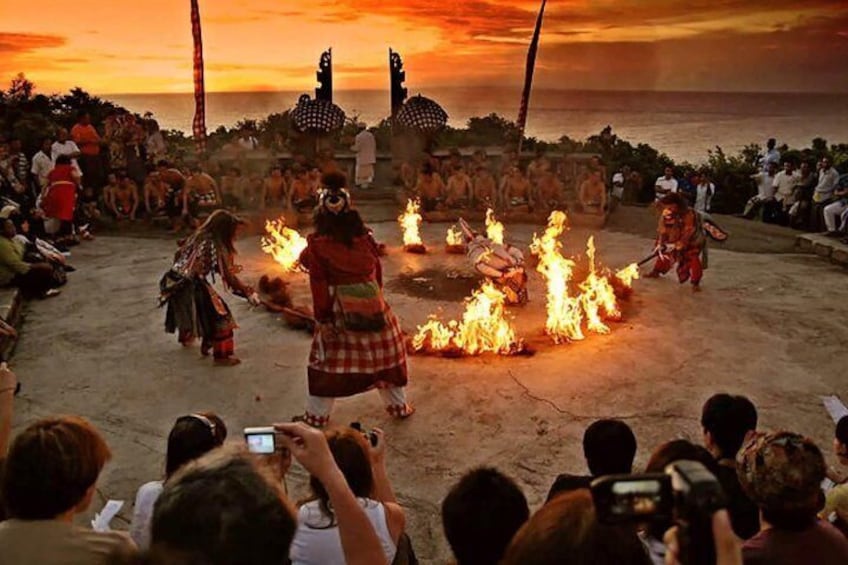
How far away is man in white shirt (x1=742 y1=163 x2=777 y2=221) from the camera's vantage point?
15.5 metres

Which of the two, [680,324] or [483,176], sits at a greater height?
[483,176]

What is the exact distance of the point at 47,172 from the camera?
1367 cm

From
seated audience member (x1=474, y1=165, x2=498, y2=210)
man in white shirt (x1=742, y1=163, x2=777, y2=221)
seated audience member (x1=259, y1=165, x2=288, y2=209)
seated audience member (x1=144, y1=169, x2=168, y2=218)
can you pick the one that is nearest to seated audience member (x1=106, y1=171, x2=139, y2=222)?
seated audience member (x1=144, y1=169, x2=168, y2=218)

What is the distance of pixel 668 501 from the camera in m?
1.63

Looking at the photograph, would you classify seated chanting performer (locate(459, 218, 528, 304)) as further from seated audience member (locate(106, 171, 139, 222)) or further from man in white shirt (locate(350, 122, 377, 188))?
man in white shirt (locate(350, 122, 377, 188))

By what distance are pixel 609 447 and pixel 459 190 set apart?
39.6 feet

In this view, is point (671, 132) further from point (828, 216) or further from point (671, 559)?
point (671, 559)

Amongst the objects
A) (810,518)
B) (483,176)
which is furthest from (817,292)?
(810,518)

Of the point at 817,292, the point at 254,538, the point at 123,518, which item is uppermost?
the point at 254,538

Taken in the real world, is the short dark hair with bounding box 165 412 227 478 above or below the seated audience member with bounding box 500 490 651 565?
below

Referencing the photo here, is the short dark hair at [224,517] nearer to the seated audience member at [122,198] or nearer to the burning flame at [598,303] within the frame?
the burning flame at [598,303]

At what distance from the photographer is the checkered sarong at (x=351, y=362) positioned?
20.1 feet

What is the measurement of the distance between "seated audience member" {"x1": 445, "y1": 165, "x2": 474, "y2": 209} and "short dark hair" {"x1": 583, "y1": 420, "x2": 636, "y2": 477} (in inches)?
467

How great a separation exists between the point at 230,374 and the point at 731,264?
7.29 m
